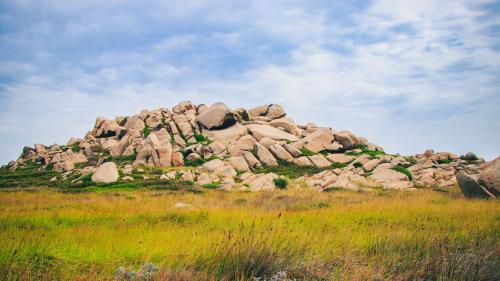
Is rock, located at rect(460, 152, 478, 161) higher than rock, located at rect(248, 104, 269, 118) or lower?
lower

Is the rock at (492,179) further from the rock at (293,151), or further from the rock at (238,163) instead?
the rock at (293,151)

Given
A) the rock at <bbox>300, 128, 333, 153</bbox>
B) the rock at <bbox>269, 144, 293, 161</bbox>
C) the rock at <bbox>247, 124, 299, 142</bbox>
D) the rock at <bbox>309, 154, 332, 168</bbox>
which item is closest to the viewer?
the rock at <bbox>309, 154, 332, 168</bbox>

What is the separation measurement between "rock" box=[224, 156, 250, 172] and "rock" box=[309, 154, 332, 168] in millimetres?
10311

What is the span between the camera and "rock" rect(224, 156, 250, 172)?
46.8 m

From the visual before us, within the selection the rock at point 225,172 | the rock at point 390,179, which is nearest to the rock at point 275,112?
the rock at point 225,172

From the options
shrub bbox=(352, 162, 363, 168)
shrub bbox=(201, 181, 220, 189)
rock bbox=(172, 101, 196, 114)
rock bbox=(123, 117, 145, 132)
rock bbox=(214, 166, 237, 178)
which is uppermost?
rock bbox=(172, 101, 196, 114)

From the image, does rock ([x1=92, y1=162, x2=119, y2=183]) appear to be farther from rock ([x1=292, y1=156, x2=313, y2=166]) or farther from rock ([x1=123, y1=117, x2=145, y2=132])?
rock ([x1=292, y1=156, x2=313, y2=166])

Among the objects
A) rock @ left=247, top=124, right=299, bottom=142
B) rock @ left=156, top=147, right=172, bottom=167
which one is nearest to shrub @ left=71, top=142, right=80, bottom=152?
rock @ left=156, top=147, right=172, bottom=167

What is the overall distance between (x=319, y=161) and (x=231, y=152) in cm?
1330

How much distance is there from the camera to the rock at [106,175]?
40.0 meters

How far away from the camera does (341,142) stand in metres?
60.4

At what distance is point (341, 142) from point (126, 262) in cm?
5720

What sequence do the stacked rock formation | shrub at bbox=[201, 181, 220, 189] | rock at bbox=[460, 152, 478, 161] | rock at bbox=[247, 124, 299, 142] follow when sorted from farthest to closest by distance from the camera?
rock at bbox=[247, 124, 299, 142]
rock at bbox=[460, 152, 478, 161]
the stacked rock formation
shrub at bbox=[201, 181, 220, 189]

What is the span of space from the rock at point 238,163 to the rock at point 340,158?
14.1 m
